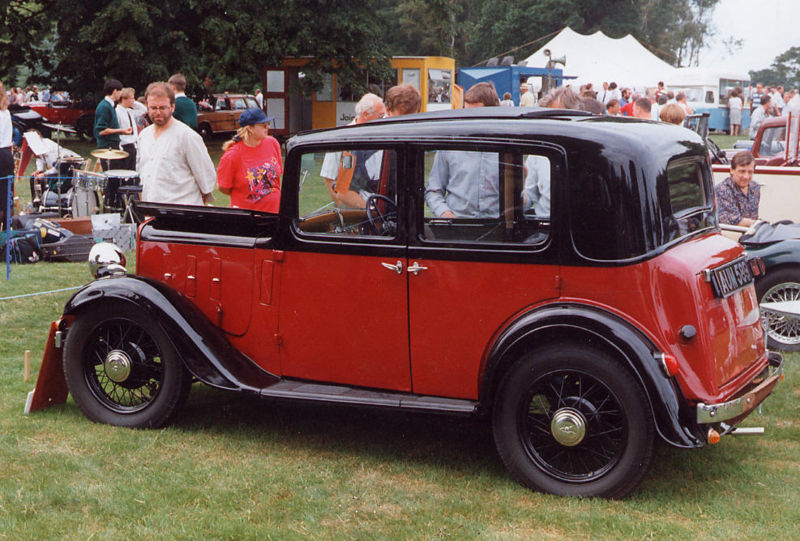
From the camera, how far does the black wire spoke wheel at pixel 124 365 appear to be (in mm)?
5289

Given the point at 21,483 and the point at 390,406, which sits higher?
the point at 390,406

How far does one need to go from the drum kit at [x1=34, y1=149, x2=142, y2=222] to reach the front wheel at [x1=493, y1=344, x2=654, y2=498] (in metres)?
8.37

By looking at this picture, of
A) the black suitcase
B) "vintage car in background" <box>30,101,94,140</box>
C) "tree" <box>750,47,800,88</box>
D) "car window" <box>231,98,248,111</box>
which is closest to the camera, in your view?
the black suitcase

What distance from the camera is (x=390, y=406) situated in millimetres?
4684

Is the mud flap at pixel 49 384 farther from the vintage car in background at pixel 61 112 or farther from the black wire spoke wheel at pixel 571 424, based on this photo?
the vintage car in background at pixel 61 112

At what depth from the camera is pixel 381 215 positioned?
4844 mm

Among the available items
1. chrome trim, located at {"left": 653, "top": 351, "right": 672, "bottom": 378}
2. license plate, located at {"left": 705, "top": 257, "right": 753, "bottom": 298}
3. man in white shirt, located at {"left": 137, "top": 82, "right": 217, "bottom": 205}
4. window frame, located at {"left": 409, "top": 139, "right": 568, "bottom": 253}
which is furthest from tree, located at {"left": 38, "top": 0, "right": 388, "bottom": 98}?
chrome trim, located at {"left": 653, "top": 351, "right": 672, "bottom": 378}

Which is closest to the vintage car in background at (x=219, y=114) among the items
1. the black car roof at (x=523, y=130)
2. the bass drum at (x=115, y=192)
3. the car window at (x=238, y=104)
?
the car window at (x=238, y=104)

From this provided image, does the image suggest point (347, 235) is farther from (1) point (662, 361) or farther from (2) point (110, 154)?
(2) point (110, 154)

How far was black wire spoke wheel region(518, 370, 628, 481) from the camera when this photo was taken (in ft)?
14.1

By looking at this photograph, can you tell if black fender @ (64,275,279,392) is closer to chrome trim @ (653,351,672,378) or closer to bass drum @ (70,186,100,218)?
chrome trim @ (653,351,672,378)

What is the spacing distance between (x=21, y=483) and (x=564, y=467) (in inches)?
106

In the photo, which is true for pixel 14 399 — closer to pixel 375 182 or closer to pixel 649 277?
pixel 375 182

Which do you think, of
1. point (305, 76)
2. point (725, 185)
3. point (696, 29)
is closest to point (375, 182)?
point (725, 185)
